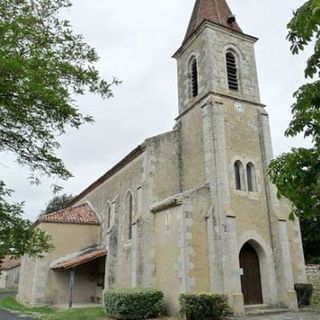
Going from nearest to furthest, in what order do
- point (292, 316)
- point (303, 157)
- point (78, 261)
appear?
point (303, 157), point (292, 316), point (78, 261)

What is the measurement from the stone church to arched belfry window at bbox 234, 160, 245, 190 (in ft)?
0.16

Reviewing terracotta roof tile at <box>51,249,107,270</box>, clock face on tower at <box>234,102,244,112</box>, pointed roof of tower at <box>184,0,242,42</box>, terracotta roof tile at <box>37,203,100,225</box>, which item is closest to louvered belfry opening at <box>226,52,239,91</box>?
clock face on tower at <box>234,102,244,112</box>

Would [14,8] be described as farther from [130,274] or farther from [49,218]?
[49,218]

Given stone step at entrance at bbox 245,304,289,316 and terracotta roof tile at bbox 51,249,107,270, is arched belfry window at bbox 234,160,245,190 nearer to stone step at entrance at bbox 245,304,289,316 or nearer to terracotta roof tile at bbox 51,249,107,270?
stone step at entrance at bbox 245,304,289,316

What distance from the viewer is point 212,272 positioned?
14445 millimetres

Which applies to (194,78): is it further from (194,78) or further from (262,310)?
(262,310)

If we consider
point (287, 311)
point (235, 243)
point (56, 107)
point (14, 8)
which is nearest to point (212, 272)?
point (235, 243)

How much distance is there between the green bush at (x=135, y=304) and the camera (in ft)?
45.0

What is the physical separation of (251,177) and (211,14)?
34.5ft

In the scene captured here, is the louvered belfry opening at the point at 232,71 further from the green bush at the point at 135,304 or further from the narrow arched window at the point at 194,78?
the green bush at the point at 135,304

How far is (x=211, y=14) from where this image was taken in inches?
835

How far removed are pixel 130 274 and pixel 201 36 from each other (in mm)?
13554

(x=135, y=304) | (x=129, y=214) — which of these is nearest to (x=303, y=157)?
(x=135, y=304)

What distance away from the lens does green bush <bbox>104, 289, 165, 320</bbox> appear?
13.7 metres
